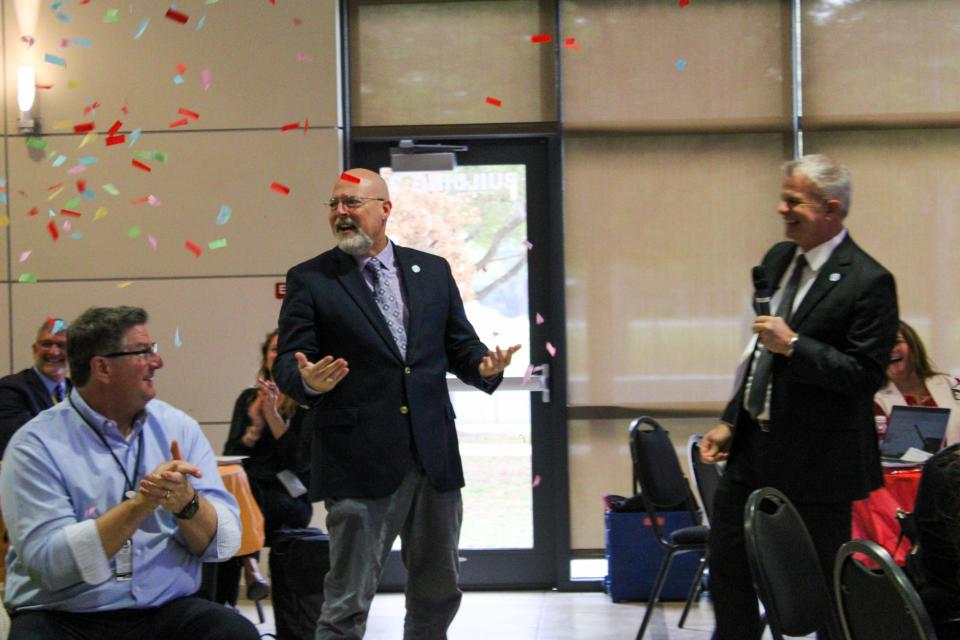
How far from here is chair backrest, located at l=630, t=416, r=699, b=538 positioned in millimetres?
4613

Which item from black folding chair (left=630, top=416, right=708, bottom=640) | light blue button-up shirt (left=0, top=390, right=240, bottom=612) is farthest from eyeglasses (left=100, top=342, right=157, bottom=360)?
black folding chair (left=630, top=416, right=708, bottom=640)

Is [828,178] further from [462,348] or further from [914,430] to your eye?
[914,430]

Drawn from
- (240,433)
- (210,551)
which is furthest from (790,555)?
(240,433)

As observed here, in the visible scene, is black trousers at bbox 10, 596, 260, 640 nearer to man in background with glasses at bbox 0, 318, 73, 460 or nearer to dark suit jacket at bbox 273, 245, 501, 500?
dark suit jacket at bbox 273, 245, 501, 500

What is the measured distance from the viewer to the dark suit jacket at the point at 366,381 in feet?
11.1

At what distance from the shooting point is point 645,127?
6.15m

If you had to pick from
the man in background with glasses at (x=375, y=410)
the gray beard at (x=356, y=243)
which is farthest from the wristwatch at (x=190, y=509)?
the gray beard at (x=356, y=243)

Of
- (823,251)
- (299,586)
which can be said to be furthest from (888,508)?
(299,586)

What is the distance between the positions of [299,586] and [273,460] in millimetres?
585

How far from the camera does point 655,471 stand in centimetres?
465

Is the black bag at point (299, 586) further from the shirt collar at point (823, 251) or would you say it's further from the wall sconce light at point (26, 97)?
the wall sconce light at point (26, 97)

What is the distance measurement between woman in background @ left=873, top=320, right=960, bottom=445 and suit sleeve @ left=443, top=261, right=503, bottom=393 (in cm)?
222

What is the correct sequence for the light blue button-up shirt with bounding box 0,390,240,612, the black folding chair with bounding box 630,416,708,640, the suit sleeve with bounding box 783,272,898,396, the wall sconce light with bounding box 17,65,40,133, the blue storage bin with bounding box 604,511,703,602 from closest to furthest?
the light blue button-up shirt with bounding box 0,390,240,612 < the suit sleeve with bounding box 783,272,898,396 < the black folding chair with bounding box 630,416,708,640 < the blue storage bin with bounding box 604,511,703,602 < the wall sconce light with bounding box 17,65,40,133

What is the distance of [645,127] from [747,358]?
119 inches
